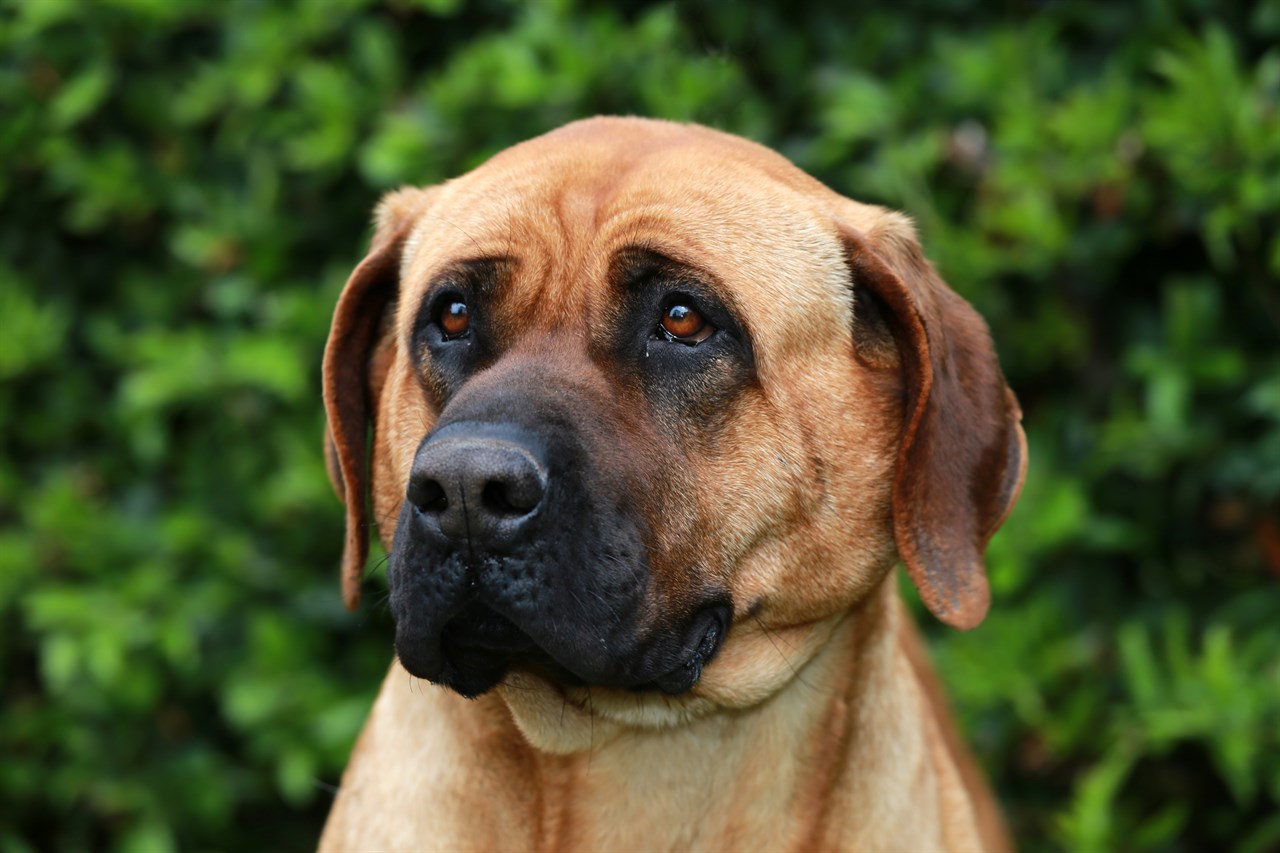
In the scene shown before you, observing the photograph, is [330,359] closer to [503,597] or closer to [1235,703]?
[503,597]

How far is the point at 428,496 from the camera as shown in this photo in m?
2.49

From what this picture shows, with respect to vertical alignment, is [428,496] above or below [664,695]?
above

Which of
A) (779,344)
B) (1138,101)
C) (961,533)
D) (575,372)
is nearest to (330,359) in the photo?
(575,372)

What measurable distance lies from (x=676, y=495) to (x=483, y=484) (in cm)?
41

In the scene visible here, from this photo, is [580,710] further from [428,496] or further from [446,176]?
[446,176]

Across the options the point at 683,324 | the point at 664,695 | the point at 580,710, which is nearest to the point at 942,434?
the point at 683,324

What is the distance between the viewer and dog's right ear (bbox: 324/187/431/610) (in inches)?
124

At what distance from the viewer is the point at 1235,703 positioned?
13.5ft

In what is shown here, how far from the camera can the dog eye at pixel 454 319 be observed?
287 cm

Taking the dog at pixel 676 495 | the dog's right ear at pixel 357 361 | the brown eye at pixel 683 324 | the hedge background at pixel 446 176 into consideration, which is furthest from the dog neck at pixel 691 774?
the hedge background at pixel 446 176

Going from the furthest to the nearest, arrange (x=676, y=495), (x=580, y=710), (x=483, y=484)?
(x=580, y=710)
(x=676, y=495)
(x=483, y=484)

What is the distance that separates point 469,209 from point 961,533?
1.11 m

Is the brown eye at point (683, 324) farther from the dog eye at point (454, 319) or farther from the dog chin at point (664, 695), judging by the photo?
the dog chin at point (664, 695)

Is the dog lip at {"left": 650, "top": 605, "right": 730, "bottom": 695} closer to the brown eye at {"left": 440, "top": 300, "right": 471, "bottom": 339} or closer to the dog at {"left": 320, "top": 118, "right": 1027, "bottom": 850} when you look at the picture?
the dog at {"left": 320, "top": 118, "right": 1027, "bottom": 850}
